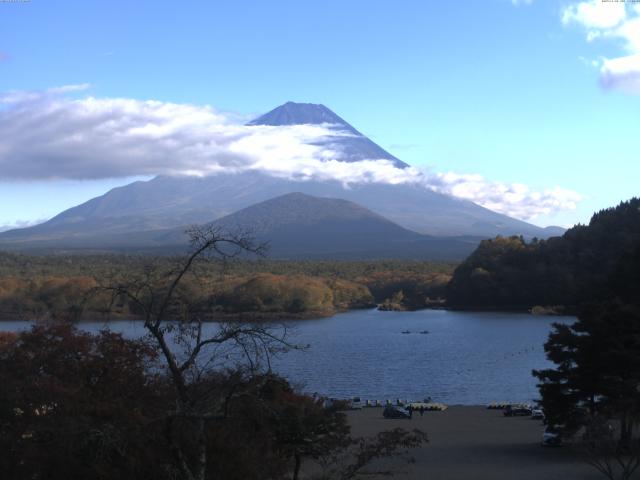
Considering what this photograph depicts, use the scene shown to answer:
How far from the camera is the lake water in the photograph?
73.2 ft

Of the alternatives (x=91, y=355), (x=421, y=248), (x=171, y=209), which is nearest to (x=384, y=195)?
(x=171, y=209)

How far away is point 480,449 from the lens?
13.2 meters

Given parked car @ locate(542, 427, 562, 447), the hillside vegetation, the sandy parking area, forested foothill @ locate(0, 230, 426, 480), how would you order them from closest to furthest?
1. forested foothill @ locate(0, 230, 426, 480)
2. the sandy parking area
3. parked car @ locate(542, 427, 562, 447)
4. the hillside vegetation

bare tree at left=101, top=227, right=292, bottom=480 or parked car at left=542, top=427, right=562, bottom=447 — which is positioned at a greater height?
bare tree at left=101, top=227, right=292, bottom=480

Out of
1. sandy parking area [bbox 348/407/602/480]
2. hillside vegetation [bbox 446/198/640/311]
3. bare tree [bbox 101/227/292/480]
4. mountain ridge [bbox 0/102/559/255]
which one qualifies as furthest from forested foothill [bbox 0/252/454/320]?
mountain ridge [bbox 0/102/559/255]

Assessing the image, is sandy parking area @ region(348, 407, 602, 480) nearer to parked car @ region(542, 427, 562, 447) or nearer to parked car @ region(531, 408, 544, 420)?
parked car @ region(542, 427, 562, 447)

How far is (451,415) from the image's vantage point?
17422mm

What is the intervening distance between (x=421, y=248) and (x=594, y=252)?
70.9 meters

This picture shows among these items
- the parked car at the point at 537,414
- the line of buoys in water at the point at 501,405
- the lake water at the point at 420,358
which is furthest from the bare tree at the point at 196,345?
the line of buoys in water at the point at 501,405

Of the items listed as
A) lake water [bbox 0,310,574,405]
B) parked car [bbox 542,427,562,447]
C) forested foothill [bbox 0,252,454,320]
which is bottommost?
lake water [bbox 0,310,574,405]

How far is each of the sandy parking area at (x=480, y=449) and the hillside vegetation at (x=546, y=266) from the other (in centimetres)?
3076

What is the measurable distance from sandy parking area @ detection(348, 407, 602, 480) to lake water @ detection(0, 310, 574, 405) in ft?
8.96

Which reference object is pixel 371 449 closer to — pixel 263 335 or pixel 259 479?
pixel 259 479

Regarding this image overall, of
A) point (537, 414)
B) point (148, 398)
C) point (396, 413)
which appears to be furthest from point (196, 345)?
point (537, 414)
